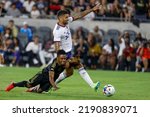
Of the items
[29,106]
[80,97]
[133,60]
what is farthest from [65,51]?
[133,60]

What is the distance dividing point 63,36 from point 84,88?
8.67 ft

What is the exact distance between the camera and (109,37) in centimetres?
3456

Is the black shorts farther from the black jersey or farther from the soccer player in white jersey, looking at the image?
the soccer player in white jersey

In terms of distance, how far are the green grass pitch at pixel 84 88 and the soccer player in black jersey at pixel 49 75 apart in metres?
0.28

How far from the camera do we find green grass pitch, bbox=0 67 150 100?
19125mm

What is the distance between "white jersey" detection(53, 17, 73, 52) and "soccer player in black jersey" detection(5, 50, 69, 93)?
0.60 metres

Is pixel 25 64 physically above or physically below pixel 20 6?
below

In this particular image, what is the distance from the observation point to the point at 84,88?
22.4 meters

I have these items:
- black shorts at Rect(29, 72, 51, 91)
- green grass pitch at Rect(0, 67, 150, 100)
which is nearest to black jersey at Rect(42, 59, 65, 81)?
black shorts at Rect(29, 72, 51, 91)

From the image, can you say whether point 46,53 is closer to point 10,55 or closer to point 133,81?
point 10,55

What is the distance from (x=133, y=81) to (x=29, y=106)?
10.4 metres

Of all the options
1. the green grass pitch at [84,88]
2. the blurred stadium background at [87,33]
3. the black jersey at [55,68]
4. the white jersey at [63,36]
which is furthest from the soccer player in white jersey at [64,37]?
the blurred stadium background at [87,33]

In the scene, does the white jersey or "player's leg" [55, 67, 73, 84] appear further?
the white jersey

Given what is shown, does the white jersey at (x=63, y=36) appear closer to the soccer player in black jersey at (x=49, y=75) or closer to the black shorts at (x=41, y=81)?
the soccer player in black jersey at (x=49, y=75)
